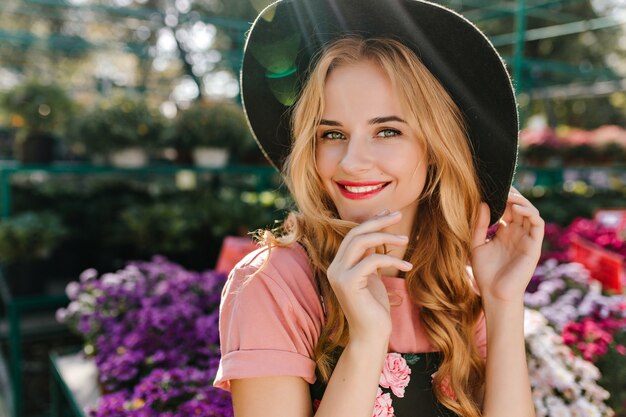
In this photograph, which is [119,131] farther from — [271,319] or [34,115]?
[271,319]

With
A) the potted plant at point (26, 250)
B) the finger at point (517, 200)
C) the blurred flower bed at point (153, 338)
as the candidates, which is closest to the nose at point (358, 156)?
the finger at point (517, 200)

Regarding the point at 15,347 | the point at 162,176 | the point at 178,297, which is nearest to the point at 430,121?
the point at 178,297

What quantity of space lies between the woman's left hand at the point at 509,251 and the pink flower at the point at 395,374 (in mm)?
316

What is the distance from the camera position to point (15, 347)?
3090 millimetres

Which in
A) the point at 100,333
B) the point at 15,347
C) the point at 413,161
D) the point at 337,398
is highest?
the point at 413,161

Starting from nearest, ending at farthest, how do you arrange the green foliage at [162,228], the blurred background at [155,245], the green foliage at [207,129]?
the blurred background at [155,245] < the green foliage at [162,228] < the green foliage at [207,129]

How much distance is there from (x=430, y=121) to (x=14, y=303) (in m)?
2.94

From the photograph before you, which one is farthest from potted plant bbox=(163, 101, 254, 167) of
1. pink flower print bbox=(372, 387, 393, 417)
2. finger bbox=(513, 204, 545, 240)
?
pink flower print bbox=(372, 387, 393, 417)

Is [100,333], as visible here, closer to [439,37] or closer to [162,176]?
[439,37]

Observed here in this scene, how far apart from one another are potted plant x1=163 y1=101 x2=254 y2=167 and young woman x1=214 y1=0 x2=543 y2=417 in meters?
2.72

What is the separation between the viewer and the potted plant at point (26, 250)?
3.35 metres

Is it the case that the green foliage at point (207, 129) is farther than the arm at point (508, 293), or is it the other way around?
the green foliage at point (207, 129)

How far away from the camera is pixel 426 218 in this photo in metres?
1.49

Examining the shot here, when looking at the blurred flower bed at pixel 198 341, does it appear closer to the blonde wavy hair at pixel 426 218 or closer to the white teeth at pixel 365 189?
the blonde wavy hair at pixel 426 218
